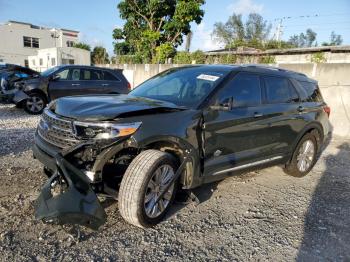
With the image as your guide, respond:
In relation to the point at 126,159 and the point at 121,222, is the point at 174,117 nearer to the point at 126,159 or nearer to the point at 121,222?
the point at 126,159

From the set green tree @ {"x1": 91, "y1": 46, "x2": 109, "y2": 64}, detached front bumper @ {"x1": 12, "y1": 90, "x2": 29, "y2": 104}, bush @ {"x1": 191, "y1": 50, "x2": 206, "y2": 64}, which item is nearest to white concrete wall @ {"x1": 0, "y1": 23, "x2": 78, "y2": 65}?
green tree @ {"x1": 91, "y1": 46, "x2": 109, "y2": 64}

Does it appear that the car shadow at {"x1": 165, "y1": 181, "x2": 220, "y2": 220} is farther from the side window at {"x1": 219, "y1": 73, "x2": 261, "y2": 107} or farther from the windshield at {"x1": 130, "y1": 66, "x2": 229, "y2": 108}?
the side window at {"x1": 219, "y1": 73, "x2": 261, "y2": 107}

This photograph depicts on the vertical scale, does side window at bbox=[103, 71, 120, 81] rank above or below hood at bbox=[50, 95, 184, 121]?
above

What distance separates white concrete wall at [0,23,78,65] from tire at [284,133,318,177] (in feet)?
146

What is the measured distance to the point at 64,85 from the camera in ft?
33.1

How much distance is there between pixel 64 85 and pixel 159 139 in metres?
7.73

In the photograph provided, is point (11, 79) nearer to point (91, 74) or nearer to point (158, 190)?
point (91, 74)

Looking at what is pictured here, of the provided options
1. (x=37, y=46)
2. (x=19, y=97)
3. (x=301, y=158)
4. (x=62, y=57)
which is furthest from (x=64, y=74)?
(x=37, y=46)

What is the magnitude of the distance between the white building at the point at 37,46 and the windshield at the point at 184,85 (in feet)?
104

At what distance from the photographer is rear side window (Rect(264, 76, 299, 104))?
4.61m

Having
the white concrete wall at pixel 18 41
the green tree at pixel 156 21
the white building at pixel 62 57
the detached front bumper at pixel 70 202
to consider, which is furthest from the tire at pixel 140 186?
the white concrete wall at pixel 18 41

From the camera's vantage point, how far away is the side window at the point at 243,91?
157 inches

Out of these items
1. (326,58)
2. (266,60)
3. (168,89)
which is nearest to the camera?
(168,89)

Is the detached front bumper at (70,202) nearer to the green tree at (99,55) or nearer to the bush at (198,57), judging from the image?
the bush at (198,57)
